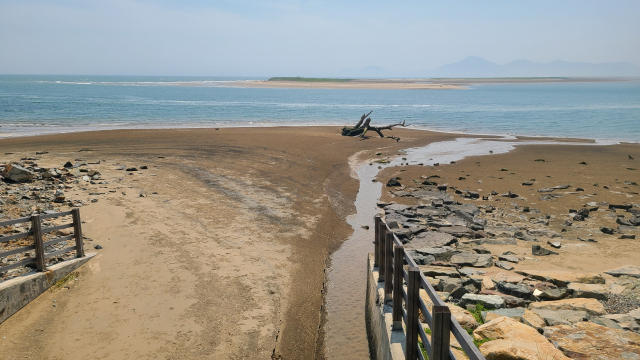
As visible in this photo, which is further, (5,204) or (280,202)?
(280,202)

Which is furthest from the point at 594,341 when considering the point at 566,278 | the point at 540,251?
the point at 540,251

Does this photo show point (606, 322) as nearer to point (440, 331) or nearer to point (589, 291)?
point (589, 291)

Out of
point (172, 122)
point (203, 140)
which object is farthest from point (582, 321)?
point (172, 122)

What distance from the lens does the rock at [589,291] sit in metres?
6.86

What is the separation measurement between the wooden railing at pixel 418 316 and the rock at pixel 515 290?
79.5 inches

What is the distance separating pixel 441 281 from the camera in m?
7.65

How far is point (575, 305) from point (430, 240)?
4.58 m

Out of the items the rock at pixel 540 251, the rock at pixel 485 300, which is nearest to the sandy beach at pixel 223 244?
the rock at pixel 540 251

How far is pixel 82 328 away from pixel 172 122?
39731mm

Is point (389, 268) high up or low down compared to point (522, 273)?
up

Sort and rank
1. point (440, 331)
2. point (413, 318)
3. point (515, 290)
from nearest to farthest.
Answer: point (440, 331) → point (413, 318) → point (515, 290)

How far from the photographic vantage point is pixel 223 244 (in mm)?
10750

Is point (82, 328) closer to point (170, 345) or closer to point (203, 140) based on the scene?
point (170, 345)

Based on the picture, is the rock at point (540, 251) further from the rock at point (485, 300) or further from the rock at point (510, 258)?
the rock at point (485, 300)
